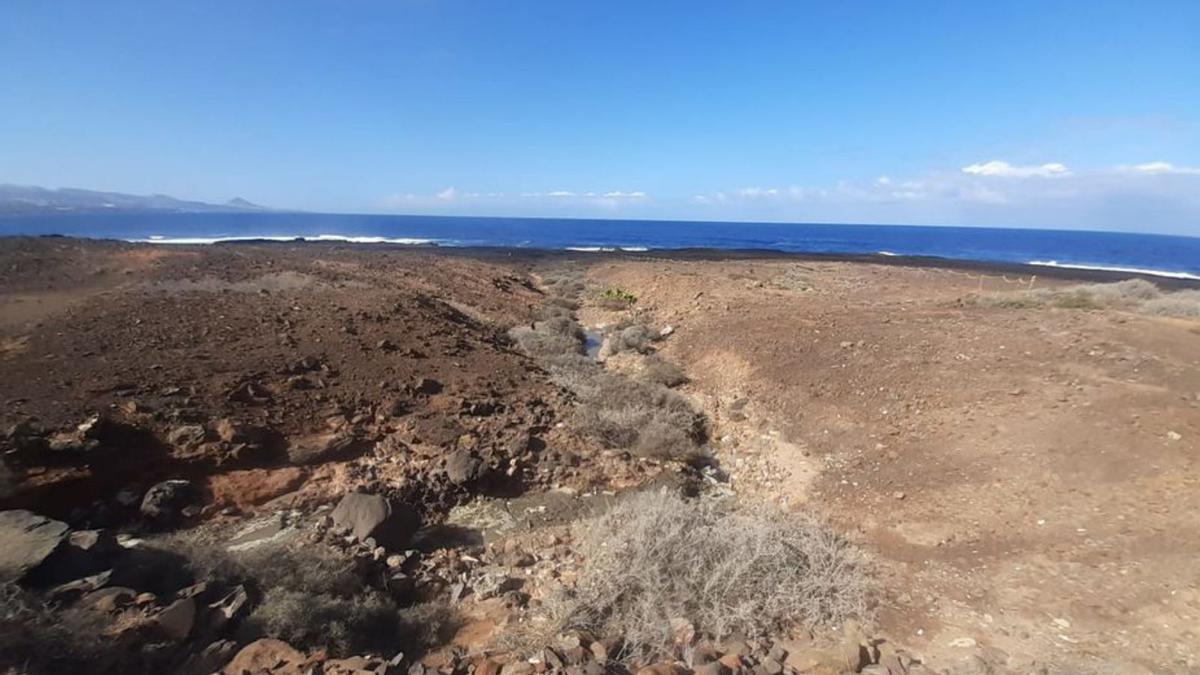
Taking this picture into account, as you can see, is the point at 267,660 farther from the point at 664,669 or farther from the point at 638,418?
the point at 638,418

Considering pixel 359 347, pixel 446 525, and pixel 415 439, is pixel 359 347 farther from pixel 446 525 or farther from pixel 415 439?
pixel 446 525

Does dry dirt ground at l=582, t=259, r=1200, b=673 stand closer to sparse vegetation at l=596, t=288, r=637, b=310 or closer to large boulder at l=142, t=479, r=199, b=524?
sparse vegetation at l=596, t=288, r=637, b=310

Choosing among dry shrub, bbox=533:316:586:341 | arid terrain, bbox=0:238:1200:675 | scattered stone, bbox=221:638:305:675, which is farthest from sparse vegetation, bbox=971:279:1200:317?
scattered stone, bbox=221:638:305:675

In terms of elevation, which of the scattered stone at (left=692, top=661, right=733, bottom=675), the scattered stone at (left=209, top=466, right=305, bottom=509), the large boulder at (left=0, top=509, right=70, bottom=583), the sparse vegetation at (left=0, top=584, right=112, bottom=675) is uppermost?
the large boulder at (left=0, top=509, right=70, bottom=583)

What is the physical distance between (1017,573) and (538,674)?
491cm

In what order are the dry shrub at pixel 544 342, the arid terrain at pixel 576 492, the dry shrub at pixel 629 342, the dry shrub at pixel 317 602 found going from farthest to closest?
the dry shrub at pixel 629 342 → the dry shrub at pixel 544 342 → the arid terrain at pixel 576 492 → the dry shrub at pixel 317 602

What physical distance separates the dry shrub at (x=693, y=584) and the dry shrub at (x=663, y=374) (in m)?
6.32

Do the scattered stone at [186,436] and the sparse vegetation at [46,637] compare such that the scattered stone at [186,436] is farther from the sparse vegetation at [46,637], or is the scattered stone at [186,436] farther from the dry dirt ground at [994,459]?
the dry dirt ground at [994,459]

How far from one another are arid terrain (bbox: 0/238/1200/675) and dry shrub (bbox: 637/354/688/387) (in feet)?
0.28

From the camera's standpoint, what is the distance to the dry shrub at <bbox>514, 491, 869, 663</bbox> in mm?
4762

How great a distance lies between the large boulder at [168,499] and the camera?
5.94m

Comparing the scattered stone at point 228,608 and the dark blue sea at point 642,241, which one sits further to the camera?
the dark blue sea at point 642,241

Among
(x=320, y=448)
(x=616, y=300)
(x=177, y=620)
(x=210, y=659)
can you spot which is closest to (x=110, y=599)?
(x=177, y=620)

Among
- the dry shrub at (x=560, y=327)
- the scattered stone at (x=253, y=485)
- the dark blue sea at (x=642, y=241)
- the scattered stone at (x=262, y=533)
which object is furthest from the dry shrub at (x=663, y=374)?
Result: the dark blue sea at (x=642, y=241)
